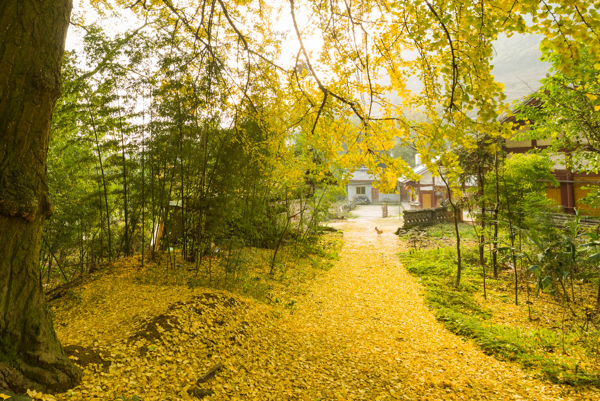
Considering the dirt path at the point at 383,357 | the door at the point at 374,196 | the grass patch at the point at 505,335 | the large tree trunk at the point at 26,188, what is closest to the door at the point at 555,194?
the grass patch at the point at 505,335

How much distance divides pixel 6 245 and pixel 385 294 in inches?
194

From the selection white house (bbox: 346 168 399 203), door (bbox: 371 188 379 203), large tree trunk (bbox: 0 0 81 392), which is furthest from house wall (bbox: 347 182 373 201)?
large tree trunk (bbox: 0 0 81 392)

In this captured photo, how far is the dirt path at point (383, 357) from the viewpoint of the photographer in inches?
93.7

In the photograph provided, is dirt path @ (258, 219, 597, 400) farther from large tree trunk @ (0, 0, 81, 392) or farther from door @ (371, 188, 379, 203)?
door @ (371, 188, 379, 203)

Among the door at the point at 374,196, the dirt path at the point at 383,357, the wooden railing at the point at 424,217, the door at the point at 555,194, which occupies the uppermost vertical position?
the door at the point at 374,196

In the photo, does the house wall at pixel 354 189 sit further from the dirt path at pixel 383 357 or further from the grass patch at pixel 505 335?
the dirt path at pixel 383 357

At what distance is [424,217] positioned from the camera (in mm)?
12484

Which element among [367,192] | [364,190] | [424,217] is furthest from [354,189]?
[424,217]

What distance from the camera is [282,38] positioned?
14.3 ft

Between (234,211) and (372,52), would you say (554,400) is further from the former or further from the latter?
(234,211)

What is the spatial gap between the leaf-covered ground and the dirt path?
0.04 feet

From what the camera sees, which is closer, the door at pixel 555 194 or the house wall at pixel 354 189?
the door at pixel 555 194

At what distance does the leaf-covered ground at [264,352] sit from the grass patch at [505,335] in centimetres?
16

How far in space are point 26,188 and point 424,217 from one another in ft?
41.7
